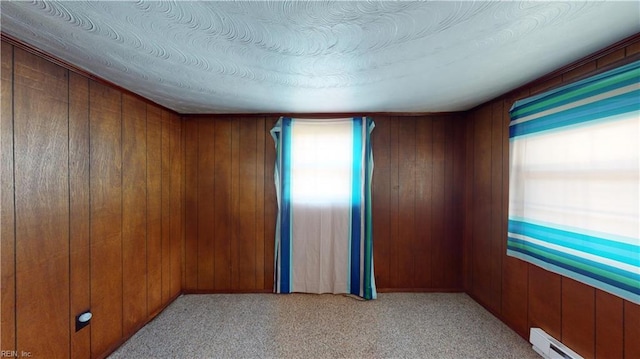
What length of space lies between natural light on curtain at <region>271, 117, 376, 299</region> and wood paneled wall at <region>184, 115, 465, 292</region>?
0.17m

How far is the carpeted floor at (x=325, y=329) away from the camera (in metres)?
1.72

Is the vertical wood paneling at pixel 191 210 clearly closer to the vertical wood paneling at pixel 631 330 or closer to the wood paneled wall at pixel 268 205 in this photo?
the wood paneled wall at pixel 268 205

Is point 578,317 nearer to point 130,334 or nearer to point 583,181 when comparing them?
point 583,181

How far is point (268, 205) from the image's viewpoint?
2596mm

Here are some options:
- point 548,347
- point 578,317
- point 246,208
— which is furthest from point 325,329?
point 578,317

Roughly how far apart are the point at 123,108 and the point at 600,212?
10.9 feet

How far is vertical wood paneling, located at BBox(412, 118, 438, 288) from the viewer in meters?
2.58

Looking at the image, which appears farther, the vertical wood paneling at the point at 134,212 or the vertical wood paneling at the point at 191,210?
the vertical wood paneling at the point at 191,210

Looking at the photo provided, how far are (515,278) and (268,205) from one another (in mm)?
2383

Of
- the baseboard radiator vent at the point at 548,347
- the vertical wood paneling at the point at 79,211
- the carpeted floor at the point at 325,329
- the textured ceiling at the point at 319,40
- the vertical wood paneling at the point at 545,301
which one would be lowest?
the carpeted floor at the point at 325,329

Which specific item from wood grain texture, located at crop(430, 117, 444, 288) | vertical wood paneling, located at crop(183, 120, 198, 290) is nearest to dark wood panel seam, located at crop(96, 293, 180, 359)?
vertical wood paneling, located at crop(183, 120, 198, 290)

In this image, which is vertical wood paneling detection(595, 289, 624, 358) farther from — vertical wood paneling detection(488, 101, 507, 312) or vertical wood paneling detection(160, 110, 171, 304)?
vertical wood paneling detection(160, 110, 171, 304)

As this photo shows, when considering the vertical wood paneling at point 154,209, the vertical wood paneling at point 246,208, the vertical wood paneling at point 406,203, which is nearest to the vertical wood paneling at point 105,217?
the vertical wood paneling at point 154,209

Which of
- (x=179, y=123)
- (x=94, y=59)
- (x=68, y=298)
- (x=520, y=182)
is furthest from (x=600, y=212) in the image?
(x=179, y=123)
